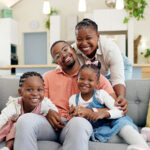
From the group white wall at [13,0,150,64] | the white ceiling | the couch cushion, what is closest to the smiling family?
the couch cushion

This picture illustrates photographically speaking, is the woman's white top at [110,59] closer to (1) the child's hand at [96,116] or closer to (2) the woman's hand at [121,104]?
(2) the woman's hand at [121,104]

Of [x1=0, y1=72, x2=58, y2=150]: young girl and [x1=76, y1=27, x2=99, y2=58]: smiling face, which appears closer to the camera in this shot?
[x1=0, y1=72, x2=58, y2=150]: young girl

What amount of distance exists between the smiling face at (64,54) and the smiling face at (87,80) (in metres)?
0.14

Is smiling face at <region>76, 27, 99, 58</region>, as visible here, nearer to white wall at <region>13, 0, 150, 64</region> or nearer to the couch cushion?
the couch cushion

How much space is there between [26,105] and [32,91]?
0.11m

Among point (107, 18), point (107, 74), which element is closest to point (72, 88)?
point (107, 74)

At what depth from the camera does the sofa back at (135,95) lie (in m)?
1.76

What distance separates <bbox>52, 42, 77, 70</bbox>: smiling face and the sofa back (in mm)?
460

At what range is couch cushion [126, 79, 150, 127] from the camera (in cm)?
175

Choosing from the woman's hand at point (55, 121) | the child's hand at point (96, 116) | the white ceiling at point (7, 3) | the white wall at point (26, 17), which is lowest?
the woman's hand at point (55, 121)

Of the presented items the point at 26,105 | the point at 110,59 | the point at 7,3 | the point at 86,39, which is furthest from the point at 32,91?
the point at 7,3

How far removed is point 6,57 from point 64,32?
1.68 m

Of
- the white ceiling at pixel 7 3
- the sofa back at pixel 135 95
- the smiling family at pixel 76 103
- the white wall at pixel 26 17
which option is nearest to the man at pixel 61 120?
the smiling family at pixel 76 103

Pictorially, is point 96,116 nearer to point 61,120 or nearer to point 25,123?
point 61,120
